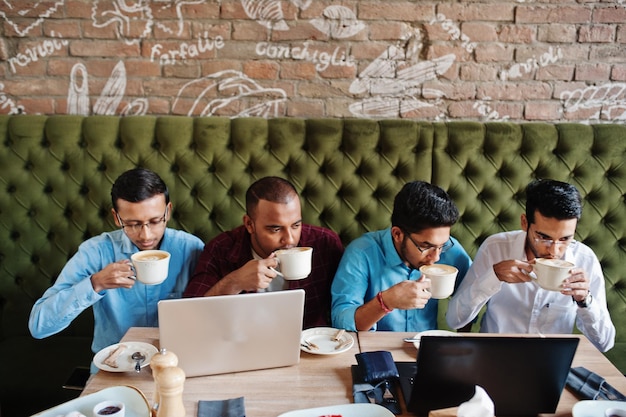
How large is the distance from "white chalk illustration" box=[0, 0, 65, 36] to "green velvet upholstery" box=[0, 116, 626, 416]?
19.7 inches

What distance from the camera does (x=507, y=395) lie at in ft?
3.83

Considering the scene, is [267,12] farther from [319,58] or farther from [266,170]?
[266,170]

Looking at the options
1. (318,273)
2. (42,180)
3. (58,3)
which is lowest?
(318,273)

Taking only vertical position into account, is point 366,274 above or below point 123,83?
below

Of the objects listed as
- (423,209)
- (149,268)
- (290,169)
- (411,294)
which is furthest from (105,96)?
(411,294)

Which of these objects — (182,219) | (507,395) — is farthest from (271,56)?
(507,395)

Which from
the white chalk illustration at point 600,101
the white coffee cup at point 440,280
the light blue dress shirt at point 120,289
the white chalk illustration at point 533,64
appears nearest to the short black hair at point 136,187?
the light blue dress shirt at point 120,289

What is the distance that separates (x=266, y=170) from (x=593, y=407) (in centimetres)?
167

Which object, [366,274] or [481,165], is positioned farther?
[481,165]

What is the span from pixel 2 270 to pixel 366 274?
5.80ft

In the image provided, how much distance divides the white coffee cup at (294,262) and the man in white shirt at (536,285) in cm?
62

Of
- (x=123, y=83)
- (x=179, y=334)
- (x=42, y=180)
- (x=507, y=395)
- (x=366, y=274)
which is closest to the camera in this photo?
(x=507, y=395)

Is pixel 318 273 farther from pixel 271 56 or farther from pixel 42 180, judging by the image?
pixel 42 180

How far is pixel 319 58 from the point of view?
8.63 ft
